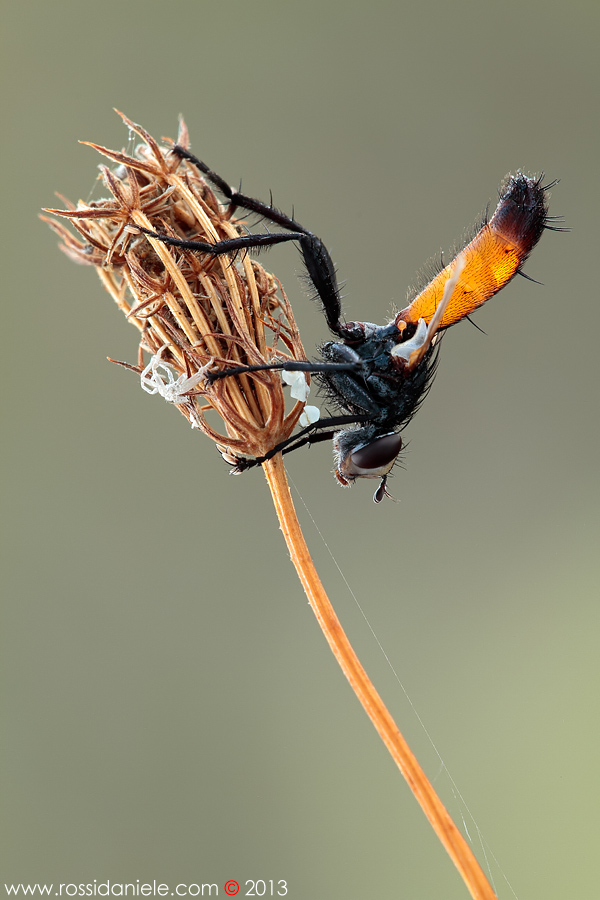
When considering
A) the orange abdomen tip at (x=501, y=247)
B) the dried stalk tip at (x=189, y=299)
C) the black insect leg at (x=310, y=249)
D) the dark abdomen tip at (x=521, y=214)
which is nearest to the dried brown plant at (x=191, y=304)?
the dried stalk tip at (x=189, y=299)

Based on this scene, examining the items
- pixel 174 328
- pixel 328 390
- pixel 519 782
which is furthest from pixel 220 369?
pixel 519 782

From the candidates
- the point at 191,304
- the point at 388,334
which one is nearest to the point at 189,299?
the point at 191,304

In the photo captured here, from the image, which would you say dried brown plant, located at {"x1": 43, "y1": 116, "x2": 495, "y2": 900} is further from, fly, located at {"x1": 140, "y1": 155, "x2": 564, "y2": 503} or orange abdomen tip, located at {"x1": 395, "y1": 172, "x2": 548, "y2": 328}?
orange abdomen tip, located at {"x1": 395, "y1": 172, "x2": 548, "y2": 328}

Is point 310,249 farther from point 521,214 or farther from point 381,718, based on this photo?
point 381,718

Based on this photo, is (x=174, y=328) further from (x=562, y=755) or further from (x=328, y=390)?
(x=562, y=755)

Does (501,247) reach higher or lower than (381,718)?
higher

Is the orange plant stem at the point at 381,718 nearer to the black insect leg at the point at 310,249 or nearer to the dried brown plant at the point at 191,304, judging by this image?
the dried brown plant at the point at 191,304

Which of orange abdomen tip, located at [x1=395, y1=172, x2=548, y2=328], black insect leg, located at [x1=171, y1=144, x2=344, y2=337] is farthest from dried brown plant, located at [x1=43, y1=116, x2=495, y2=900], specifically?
orange abdomen tip, located at [x1=395, y1=172, x2=548, y2=328]
